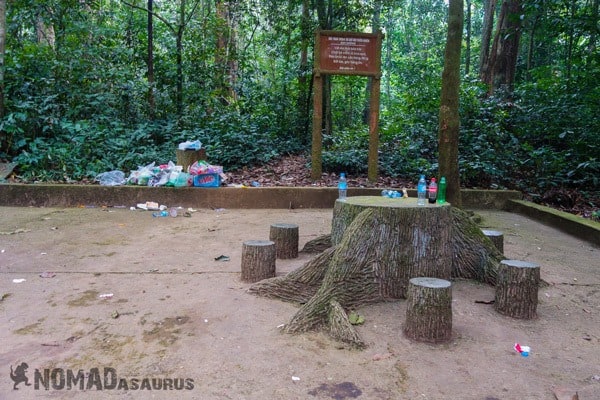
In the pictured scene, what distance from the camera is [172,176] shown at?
802 centimetres

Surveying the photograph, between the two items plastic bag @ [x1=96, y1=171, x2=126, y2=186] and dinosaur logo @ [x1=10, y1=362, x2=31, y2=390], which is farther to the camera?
plastic bag @ [x1=96, y1=171, x2=126, y2=186]

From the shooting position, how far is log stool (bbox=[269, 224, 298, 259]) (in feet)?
15.8

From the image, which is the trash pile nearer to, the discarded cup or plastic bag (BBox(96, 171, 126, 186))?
plastic bag (BBox(96, 171, 126, 186))

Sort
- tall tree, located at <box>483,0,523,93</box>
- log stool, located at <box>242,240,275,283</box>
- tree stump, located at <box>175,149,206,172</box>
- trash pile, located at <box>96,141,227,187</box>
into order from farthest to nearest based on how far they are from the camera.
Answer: tall tree, located at <box>483,0,523,93</box> < tree stump, located at <box>175,149,206,172</box> < trash pile, located at <box>96,141,227,187</box> < log stool, located at <box>242,240,275,283</box>

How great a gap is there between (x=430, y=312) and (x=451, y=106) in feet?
10.2

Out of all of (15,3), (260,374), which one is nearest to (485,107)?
(260,374)

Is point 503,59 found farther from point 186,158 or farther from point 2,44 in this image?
point 2,44

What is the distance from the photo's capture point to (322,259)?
3.75 m

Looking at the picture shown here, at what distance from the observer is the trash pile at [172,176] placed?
26.4 ft

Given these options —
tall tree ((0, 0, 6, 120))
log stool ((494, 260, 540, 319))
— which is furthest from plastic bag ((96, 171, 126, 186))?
log stool ((494, 260, 540, 319))

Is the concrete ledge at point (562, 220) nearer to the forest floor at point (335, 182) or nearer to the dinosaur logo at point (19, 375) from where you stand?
the forest floor at point (335, 182)

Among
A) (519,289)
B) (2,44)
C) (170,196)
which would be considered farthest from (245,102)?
(519,289)

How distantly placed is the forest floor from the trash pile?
2.65 ft

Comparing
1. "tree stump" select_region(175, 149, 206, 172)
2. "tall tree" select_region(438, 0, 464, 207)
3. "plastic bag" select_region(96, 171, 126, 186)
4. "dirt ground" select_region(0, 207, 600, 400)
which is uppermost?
"tall tree" select_region(438, 0, 464, 207)
